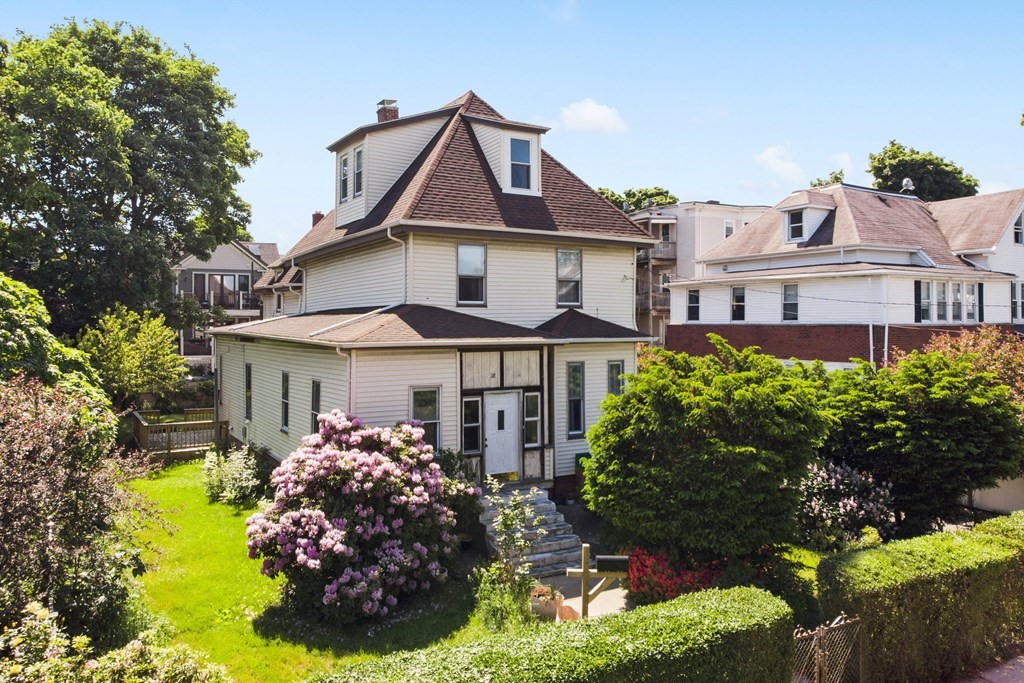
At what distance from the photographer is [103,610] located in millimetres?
9453

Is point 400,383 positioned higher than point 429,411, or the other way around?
point 400,383

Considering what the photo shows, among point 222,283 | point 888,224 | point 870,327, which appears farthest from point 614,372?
point 222,283

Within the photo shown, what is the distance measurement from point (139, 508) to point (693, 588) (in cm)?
880

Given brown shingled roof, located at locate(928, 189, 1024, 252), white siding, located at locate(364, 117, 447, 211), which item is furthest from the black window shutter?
white siding, located at locate(364, 117, 447, 211)

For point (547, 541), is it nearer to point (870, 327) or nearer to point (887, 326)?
point (870, 327)

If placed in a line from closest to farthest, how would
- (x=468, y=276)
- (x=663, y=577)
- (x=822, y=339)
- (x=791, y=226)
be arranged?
(x=663, y=577) → (x=468, y=276) → (x=822, y=339) → (x=791, y=226)

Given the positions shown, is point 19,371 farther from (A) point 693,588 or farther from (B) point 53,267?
(B) point 53,267

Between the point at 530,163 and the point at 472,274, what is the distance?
4.21 metres

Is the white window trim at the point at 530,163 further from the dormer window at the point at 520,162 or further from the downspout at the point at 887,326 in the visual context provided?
the downspout at the point at 887,326

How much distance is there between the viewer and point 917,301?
28.3 m

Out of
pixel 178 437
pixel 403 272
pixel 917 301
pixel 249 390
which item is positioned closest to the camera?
pixel 403 272

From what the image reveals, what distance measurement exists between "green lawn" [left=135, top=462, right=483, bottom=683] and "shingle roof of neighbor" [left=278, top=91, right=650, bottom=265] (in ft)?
29.1

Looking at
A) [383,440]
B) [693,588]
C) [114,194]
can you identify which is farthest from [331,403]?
[114,194]

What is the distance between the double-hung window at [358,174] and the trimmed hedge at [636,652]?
52.9ft
